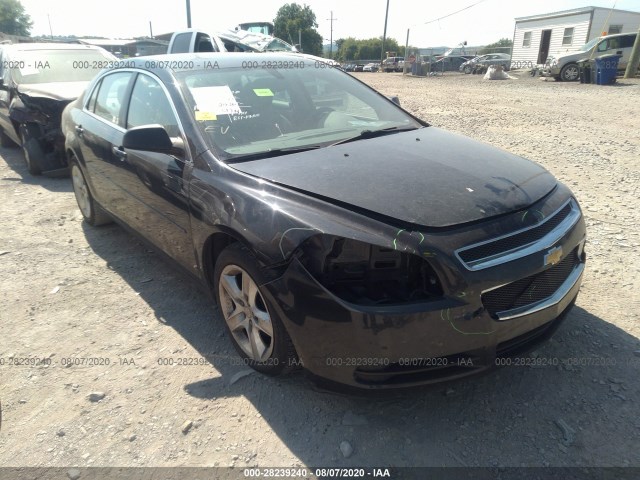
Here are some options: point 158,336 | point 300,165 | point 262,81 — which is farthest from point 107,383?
point 262,81

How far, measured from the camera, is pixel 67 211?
5406 mm

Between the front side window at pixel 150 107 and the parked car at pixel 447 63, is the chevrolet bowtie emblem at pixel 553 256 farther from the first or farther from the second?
the parked car at pixel 447 63

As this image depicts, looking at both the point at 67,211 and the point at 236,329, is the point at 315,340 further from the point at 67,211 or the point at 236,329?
the point at 67,211

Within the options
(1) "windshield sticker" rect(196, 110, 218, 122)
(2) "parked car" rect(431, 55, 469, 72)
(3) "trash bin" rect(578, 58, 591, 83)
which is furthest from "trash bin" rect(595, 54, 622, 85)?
(1) "windshield sticker" rect(196, 110, 218, 122)

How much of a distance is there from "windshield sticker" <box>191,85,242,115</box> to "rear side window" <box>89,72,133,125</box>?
1.02 meters

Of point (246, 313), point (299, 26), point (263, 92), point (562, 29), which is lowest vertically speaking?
point (246, 313)

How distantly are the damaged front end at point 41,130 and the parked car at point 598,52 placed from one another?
20829mm

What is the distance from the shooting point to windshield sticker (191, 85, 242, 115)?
2959mm

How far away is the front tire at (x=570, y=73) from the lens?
794 inches

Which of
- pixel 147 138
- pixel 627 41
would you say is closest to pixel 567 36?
pixel 627 41

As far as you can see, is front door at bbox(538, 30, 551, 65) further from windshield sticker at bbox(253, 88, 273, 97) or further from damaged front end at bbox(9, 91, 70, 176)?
windshield sticker at bbox(253, 88, 273, 97)

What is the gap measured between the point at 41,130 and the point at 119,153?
3.88 m

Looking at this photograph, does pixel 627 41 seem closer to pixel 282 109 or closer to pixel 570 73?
pixel 570 73

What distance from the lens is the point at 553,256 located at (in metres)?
2.23
